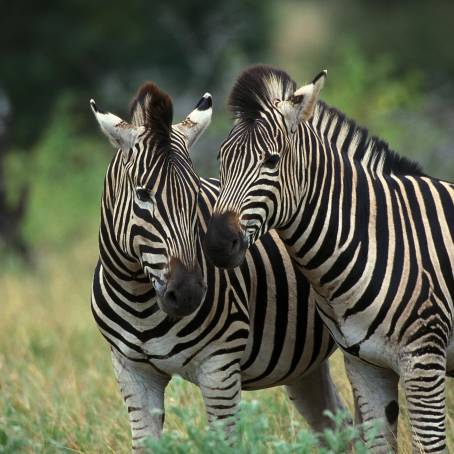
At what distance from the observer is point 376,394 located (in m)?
5.09

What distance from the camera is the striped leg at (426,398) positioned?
4.64 metres

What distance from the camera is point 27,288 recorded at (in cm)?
1176

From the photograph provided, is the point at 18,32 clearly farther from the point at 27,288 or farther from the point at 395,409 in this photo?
the point at 395,409

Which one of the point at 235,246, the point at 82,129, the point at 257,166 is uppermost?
the point at 82,129

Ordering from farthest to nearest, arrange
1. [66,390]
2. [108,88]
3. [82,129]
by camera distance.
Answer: [82,129], [108,88], [66,390]

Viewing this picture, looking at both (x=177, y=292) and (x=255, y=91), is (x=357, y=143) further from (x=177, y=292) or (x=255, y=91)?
(x=177, y=292)

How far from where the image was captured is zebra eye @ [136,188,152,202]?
15.3ft

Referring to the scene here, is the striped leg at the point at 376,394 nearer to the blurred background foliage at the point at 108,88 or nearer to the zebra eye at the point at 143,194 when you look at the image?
the zebra eye at the point at 143,194

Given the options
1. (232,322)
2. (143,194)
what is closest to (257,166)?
(143,194)

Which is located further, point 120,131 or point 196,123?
point 196,123

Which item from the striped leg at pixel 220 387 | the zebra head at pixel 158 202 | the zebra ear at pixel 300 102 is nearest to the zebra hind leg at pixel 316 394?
the striped leg at pixel 220 387

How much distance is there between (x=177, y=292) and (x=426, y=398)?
4.01ft

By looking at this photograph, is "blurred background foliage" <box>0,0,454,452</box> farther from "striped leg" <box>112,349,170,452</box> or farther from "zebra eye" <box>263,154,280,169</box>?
"zebra eye" <box>263,154,280,169</box>

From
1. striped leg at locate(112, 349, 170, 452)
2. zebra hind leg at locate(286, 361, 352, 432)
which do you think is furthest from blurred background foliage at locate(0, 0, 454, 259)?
striped leg at locate(112, 349, 170, 452)
